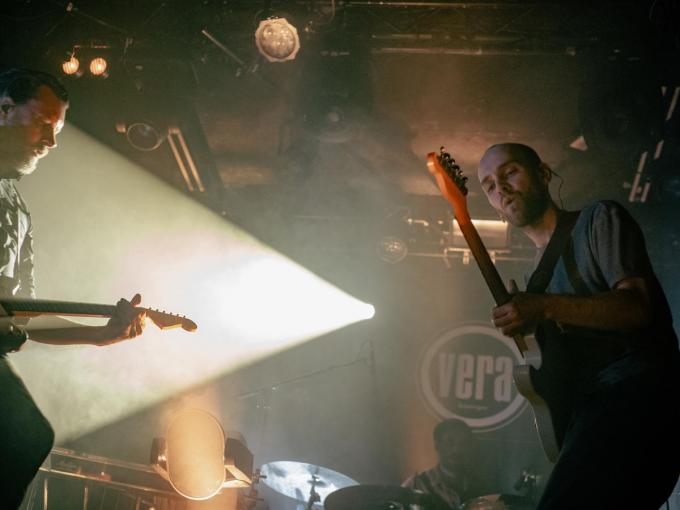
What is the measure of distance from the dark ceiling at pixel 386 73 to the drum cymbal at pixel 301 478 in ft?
11.9

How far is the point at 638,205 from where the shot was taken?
811cm

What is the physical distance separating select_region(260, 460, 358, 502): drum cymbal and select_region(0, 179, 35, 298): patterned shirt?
3.50 m

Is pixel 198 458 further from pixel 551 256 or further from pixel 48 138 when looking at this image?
pixel 551 256

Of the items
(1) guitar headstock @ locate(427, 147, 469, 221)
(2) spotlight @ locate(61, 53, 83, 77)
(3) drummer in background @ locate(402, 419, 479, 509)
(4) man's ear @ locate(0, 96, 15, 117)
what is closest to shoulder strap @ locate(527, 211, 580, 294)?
(1) guitar headstock @ locate(427, 147, 469, 221)

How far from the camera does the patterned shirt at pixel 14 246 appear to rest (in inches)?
122

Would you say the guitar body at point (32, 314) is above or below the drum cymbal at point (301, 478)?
above

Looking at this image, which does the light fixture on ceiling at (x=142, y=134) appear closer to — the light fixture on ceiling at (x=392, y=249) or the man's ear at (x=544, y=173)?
the light fixture on ceiling at (x=392, y=249)

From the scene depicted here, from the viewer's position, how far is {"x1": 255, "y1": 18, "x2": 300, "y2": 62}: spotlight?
5902 mm

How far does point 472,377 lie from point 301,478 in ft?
12.1

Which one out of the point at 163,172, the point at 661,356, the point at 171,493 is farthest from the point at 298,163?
the point at 661,356

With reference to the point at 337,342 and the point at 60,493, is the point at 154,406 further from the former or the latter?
the point at 60,493

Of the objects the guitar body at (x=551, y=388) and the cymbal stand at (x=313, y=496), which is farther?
the cymbal stand at (x=313, y=496)

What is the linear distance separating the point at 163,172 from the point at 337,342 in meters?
3.76

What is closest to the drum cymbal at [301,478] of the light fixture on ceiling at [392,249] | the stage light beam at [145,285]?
the stage light beam at [145,285]
